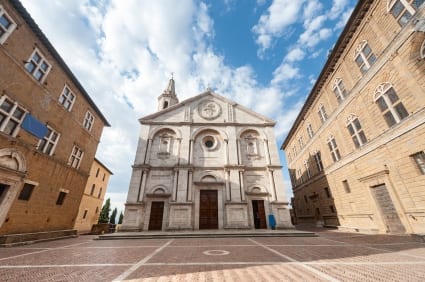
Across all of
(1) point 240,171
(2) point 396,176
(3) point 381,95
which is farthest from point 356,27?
(1) point 240,171

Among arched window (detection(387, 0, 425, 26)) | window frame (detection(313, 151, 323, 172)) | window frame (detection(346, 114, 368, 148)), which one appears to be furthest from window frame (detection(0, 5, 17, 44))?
window frame (detection(313, 151, 323, 172))

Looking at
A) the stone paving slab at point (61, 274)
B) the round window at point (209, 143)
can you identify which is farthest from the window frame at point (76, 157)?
the stone paving slab at point (61, 274)

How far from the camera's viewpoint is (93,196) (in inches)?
1097

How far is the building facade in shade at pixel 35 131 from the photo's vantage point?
1030 cm

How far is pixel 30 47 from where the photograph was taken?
11641 mm

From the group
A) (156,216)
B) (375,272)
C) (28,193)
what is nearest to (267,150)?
(156,216)

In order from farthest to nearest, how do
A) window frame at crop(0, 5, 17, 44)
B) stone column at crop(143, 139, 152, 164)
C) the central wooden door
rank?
stone column at crop(143, 139, 152, 164) < the central wooden door < window frame at crop(0, 5, 17, 44)

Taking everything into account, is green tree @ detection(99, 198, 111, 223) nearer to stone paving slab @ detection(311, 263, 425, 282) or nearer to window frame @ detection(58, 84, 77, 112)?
window frame @ detection(58, 84, 77, 112)

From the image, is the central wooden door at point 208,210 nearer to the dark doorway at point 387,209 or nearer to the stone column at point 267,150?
the stone column at point 267,150

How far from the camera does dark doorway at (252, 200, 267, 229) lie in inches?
646

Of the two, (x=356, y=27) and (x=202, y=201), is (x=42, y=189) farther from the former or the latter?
(x=356, y=27)

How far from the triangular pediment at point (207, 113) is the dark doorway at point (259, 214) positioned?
9187 millimetres

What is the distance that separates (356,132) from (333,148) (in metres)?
3.87

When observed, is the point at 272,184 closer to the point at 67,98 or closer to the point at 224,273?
the point at 224,273
